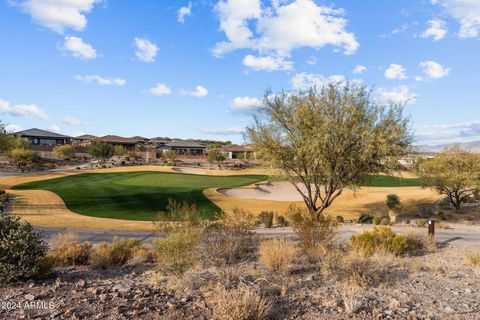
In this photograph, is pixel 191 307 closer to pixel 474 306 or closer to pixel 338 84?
pixel 474 306

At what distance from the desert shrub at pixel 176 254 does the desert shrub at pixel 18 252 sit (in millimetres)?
3015

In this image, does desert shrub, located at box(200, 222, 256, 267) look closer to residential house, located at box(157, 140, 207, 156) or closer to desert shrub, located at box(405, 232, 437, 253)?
desert shrub, located at box(405, 232, 437, 253)

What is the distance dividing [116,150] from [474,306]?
96167mm

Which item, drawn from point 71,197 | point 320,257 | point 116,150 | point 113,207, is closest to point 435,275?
point 320,257

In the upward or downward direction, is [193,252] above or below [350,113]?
below

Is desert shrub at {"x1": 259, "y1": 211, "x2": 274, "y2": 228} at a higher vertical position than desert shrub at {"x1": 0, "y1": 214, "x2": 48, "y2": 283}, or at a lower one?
lower

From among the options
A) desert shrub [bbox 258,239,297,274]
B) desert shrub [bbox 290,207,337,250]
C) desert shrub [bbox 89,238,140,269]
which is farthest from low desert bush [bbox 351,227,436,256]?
desert shrub [bbox 89,238,140,269]

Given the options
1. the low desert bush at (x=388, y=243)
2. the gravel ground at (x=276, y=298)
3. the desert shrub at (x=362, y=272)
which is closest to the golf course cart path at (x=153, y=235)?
the low desert bush at (x=388, y=243)

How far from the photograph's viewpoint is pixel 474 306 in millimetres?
7059

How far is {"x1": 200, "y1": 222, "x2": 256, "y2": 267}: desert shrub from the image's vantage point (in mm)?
9773

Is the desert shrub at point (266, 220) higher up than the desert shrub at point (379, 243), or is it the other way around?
the desert shrub at point (379, 243)

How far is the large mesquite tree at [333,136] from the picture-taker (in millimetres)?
17562

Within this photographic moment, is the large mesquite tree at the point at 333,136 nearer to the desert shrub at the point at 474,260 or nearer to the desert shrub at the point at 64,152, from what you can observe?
the desert shrub at the point at 474,260

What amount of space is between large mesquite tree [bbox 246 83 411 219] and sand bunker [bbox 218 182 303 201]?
73.6 ft
